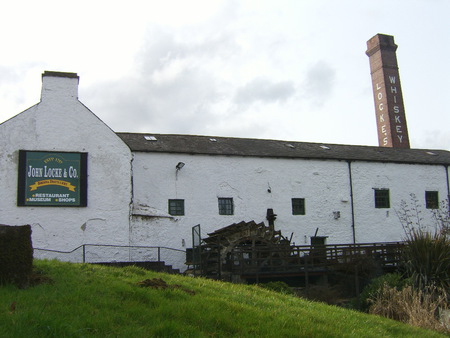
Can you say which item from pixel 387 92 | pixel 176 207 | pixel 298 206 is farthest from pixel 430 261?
pixel 387 92

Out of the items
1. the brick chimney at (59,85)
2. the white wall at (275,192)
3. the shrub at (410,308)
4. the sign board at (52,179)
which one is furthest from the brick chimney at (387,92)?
the shrub at (410,308)

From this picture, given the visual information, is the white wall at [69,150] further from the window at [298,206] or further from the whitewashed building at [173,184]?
the window at [298,206]

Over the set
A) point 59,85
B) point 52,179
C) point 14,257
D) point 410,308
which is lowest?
point 410,308

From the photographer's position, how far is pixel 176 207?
23.1 metres

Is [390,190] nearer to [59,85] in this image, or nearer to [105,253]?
[105,253]

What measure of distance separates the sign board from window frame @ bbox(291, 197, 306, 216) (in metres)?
10.2

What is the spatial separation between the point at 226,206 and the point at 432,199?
469 inches

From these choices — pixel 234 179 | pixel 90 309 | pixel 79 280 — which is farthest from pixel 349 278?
pixel 90 309

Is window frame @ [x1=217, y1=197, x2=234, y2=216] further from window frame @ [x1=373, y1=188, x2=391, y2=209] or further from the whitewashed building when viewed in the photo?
window frame @ [x1=373, y1=188, x2=391, y2=209]

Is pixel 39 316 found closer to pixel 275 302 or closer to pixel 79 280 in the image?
pixel 79 280

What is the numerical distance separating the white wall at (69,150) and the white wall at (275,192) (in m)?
1.28

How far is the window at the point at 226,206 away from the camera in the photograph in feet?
78.4

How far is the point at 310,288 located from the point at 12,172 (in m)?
11.8

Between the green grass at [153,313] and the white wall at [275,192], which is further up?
the white wall at [275,192]
